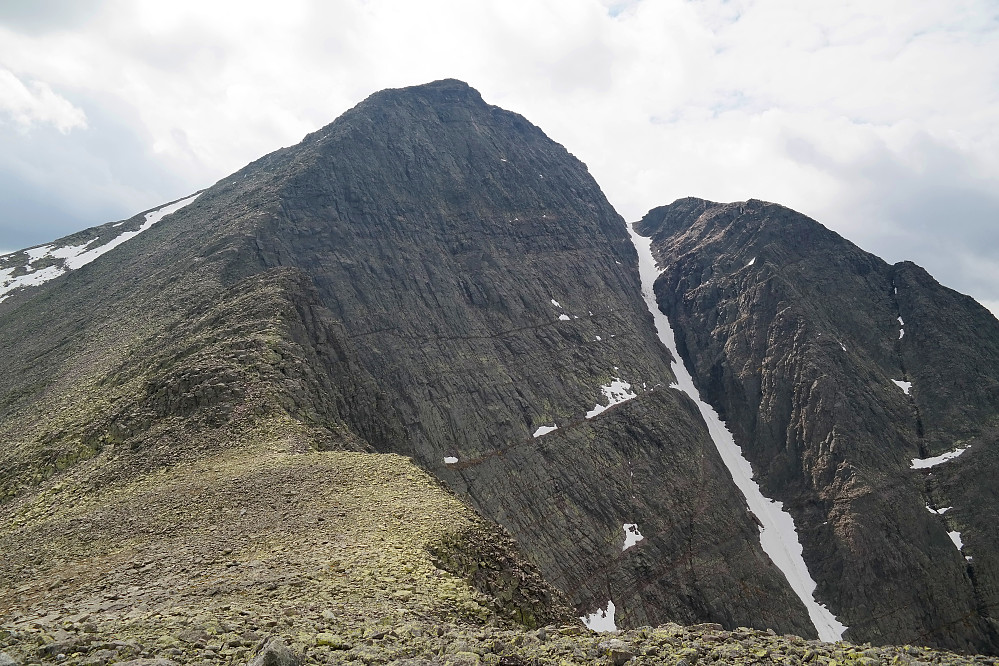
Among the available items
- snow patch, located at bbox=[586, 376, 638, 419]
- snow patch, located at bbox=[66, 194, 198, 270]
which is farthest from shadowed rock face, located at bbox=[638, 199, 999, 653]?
snow patch, located at bbox=[66, 194, 198, 270]

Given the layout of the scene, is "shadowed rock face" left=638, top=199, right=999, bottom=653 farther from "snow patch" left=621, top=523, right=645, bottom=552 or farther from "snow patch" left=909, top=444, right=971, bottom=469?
"snow patch" left=621, top=523, right=645, bottom=552

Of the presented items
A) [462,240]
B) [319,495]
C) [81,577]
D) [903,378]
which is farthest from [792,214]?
[81,577]

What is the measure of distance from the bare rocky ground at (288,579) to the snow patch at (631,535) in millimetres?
37125

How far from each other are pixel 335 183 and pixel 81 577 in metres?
65.2

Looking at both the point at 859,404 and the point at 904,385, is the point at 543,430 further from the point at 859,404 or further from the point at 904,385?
the point at 904,385

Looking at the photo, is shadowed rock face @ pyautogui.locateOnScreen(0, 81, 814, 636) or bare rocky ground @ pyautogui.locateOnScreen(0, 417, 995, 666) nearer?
bare rocky ground @ pyautogui.locateOnScreen(0, 417, 995, 666)

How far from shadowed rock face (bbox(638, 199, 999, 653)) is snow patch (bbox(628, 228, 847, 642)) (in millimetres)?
1221

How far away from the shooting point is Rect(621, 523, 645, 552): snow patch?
52763 mm

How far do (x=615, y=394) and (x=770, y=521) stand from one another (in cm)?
2379

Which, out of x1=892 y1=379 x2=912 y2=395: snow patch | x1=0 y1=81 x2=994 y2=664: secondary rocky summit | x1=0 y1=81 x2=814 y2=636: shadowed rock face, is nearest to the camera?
x1=0 y1=81 x2=994 y2=664: secondary rocky summit

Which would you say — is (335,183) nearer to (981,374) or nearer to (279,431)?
(279,431)

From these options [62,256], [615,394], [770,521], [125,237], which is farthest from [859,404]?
[62,256]

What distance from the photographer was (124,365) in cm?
3550

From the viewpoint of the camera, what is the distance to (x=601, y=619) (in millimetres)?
46469
